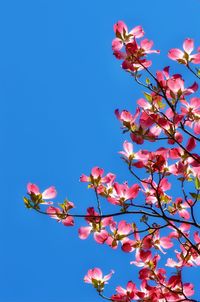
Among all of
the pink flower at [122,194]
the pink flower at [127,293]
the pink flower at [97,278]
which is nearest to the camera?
the pink flower at [122,194]

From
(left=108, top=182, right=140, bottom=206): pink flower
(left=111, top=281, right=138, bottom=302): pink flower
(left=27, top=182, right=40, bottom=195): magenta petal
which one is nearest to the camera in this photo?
(left=27, top=182, right=40, bottom=195): magenta petal

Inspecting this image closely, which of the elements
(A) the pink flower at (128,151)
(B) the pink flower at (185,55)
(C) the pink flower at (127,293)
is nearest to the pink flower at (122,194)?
(A) the pink flower at (128,151)

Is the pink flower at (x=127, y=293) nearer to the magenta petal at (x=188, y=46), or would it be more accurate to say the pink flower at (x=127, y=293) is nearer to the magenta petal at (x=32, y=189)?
the magenta petal at (x=32, y=189)

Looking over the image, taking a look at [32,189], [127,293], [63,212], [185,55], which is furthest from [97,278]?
[185,55]

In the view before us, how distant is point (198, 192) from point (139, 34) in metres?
0.94

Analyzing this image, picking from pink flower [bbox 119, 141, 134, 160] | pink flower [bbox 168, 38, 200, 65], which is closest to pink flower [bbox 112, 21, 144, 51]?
pink flower [bbox 168, 38, 200, 65]

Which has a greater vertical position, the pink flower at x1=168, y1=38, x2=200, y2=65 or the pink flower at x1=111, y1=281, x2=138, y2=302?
the pink flower at x1=168, y1=38, x2=200, y2=65

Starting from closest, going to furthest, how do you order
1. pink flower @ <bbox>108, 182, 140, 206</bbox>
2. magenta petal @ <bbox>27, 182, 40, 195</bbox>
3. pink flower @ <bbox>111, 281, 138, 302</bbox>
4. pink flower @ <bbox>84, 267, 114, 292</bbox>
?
magenta petal @ <bbox>27, 182, 40, 195</bbox> → pink flower @ <bbox>108, 182, 140, 206</bbox> → pink flower @ <bbox>84, 267, 114, 292</bbox> → pink flower @ <bbox>111, 281, 138, 302</bbox>

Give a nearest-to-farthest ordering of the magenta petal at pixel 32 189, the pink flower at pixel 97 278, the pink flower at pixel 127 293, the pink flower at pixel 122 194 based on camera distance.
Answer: the magenta petal at pixel 32 189, the pink flower at pixel 122 194, the pink flower at pixel 97 278, the pink flower at pixel 127 293

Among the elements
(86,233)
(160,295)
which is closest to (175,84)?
(86,233)

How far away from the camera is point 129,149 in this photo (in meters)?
2.49

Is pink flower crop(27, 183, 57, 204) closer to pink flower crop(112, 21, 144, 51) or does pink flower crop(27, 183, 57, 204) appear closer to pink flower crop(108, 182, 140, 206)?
pink flower crop(108, 182, 140, 206)

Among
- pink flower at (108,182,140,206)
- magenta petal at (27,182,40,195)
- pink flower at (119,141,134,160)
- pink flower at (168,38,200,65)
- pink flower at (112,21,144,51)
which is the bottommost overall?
magenta petal at (27,182,40,195)

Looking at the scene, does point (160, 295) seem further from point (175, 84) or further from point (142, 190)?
point (175, 84)
